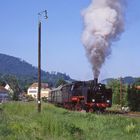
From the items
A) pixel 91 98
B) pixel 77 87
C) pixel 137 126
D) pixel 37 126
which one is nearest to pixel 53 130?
pixel 37 126

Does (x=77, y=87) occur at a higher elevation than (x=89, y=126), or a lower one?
higher

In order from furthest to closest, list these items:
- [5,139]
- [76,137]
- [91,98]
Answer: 1. [91,98]
2. [76,137]
3. [5,139]

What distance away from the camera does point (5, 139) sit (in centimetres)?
1619

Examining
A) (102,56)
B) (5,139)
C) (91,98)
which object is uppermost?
(102,56)

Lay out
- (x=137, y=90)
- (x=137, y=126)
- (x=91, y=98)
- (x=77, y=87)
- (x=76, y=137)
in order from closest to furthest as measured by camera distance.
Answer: (x=76, y=137)
(x=137, y=126)
(x=91, y=98)
(x=77, y=87)
(x=137, y=90)

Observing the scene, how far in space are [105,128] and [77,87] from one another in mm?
23351

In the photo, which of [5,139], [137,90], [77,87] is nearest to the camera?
[5,139]

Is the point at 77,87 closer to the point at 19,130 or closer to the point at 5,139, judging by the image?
the point at 19,130

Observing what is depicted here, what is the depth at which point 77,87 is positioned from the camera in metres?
44.2

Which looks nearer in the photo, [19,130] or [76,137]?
[76,137]

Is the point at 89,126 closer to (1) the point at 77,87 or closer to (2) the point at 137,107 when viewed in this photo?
(1) the point at 77,87

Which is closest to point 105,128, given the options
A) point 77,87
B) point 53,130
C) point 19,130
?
point 53,130

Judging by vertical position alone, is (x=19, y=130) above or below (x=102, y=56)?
below

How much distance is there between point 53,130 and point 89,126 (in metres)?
2.35
